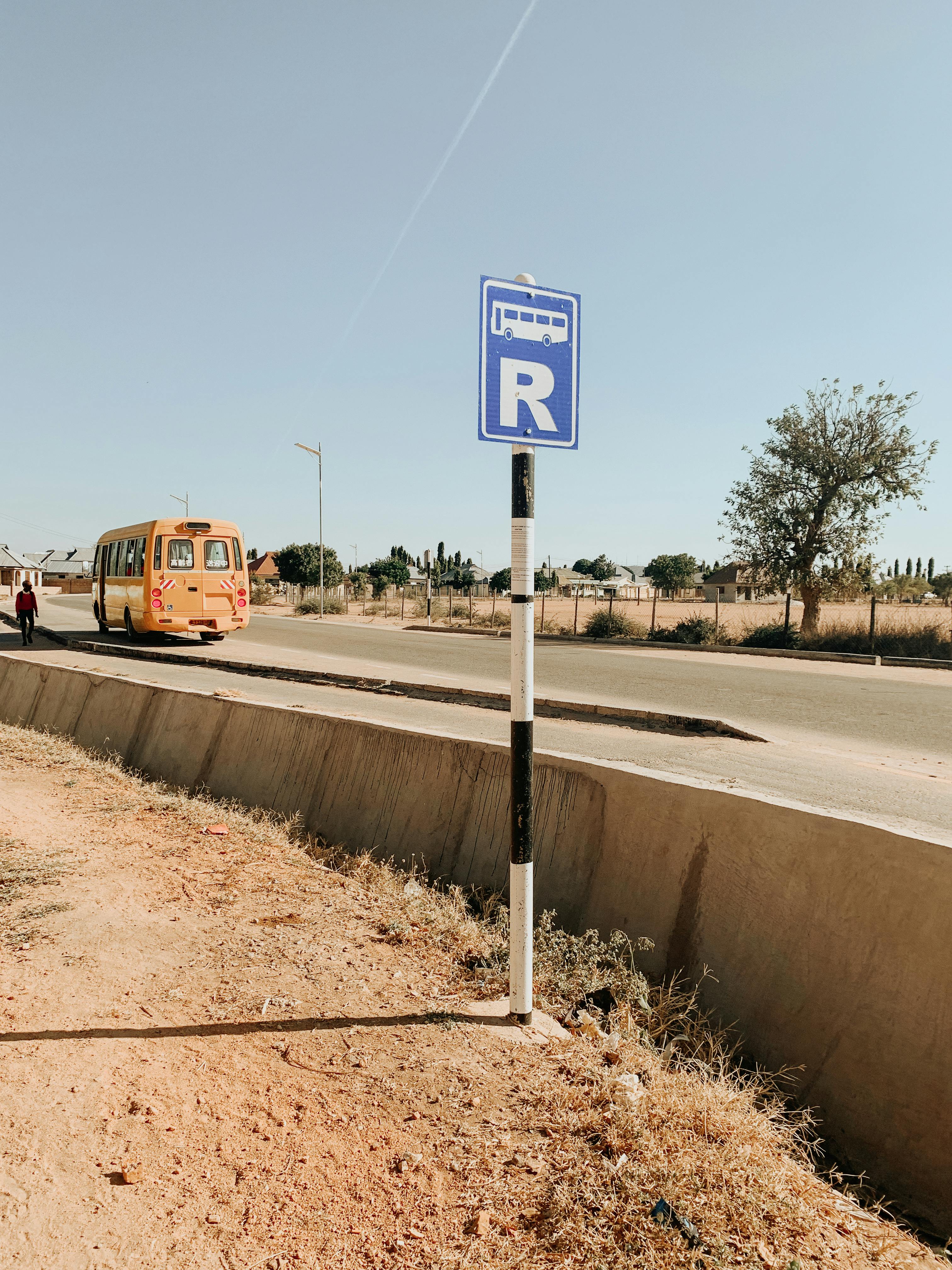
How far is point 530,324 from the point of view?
359 cm

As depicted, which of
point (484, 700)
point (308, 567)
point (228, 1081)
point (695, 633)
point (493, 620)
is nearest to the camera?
point (228, 1081)

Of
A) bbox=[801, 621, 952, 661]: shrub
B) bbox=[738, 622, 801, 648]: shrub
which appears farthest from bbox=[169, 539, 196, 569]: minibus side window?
bbox=[801, 621, 952, 661]: shrub

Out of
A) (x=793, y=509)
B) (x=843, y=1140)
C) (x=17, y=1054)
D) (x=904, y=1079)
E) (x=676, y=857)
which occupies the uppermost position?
(x=793, y=509)

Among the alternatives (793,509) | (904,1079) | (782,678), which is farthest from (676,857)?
(793,509)

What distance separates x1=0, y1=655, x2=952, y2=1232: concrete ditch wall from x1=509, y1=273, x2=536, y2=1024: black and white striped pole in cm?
108

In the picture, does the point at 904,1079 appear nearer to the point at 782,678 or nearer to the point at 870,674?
the point at 782,678

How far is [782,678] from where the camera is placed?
14.5m

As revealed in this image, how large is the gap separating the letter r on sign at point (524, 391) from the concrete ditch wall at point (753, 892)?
88.1 inches

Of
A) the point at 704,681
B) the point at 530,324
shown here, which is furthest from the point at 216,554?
the point at 530,324

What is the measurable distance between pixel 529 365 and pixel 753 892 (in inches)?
110

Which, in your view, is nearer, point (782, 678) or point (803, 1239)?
point (803, 1239)

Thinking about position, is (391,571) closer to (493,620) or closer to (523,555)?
(493,620)

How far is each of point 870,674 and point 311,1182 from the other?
15.7 m

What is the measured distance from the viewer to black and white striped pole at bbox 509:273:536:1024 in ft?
11.7
